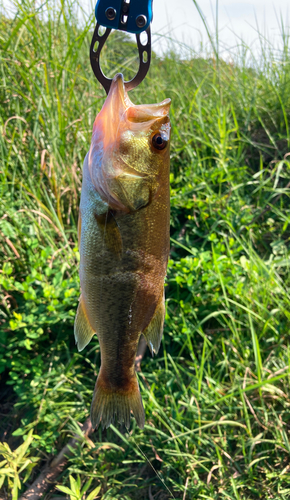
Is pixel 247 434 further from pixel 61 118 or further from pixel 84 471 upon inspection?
pixel 61 118

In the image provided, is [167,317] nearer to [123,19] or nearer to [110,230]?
[110,230]

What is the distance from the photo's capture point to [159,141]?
4.09 ft

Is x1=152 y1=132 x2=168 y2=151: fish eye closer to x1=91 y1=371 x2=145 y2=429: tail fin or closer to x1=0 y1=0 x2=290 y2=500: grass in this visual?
x1=91 y1=371 x2=145 y2=429: tail fin

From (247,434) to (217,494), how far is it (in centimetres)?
38

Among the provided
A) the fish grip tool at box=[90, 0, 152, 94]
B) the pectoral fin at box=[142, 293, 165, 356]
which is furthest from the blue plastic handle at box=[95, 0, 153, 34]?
the pectoral fin at box=[142, 293, 165, 356]

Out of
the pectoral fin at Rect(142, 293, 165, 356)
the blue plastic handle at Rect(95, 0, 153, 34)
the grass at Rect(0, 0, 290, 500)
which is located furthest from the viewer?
the grass at Rect(0, 0, 290, 500)

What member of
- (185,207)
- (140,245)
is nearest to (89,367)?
(185,207)

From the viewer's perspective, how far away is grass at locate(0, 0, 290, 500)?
2.25 meters

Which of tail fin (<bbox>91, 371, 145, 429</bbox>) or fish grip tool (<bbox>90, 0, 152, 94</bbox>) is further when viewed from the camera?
tail fin (<bbox>91, 371, 145, 429</bbox>)

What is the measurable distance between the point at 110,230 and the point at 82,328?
1.32 ft

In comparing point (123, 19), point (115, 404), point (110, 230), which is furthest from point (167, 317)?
point (123, 19)

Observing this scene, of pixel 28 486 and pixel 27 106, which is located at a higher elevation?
pixel 27 106

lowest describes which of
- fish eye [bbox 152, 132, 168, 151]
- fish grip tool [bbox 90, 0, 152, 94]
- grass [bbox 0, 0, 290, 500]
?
grass [bbox 0, 0, 290, 500]

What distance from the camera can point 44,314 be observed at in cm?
244
